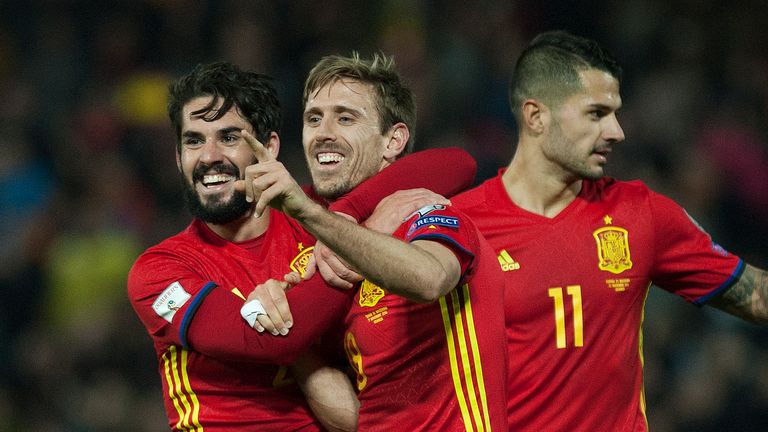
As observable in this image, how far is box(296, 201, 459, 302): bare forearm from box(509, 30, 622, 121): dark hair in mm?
1492

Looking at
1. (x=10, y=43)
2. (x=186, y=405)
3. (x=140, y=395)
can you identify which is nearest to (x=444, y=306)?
(x=186, y=405)

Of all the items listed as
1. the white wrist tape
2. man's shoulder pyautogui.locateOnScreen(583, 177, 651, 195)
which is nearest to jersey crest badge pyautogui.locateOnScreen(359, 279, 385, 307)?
the white wrist tape

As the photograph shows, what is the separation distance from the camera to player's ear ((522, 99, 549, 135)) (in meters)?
4.36

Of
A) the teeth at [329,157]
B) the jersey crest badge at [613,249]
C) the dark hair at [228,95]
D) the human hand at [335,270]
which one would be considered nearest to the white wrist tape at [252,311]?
the human hand at [335,270]

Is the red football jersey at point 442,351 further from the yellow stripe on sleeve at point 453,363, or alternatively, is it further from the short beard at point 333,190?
the short beard at point 333,190

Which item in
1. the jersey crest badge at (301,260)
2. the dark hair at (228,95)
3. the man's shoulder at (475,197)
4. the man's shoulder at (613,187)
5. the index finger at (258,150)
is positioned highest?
the dark hair at (228,95)

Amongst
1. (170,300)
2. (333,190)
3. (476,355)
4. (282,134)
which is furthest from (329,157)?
(282,134)

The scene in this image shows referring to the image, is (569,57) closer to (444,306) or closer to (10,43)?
(444,306)

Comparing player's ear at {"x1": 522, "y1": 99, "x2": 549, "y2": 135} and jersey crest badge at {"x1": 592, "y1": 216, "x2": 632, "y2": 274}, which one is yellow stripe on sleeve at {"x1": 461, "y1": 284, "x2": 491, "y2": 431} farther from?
player's ear at {"x1": 522, "y1": 99, "x2": 549, "y2": 135}

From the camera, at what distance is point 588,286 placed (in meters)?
4.05

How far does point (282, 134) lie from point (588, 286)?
13.8 ft

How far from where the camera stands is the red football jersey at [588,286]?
12.9 ft

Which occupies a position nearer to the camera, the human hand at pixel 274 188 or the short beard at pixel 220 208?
the human hand at pixel 274 188

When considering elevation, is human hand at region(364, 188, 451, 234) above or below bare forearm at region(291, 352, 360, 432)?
above
